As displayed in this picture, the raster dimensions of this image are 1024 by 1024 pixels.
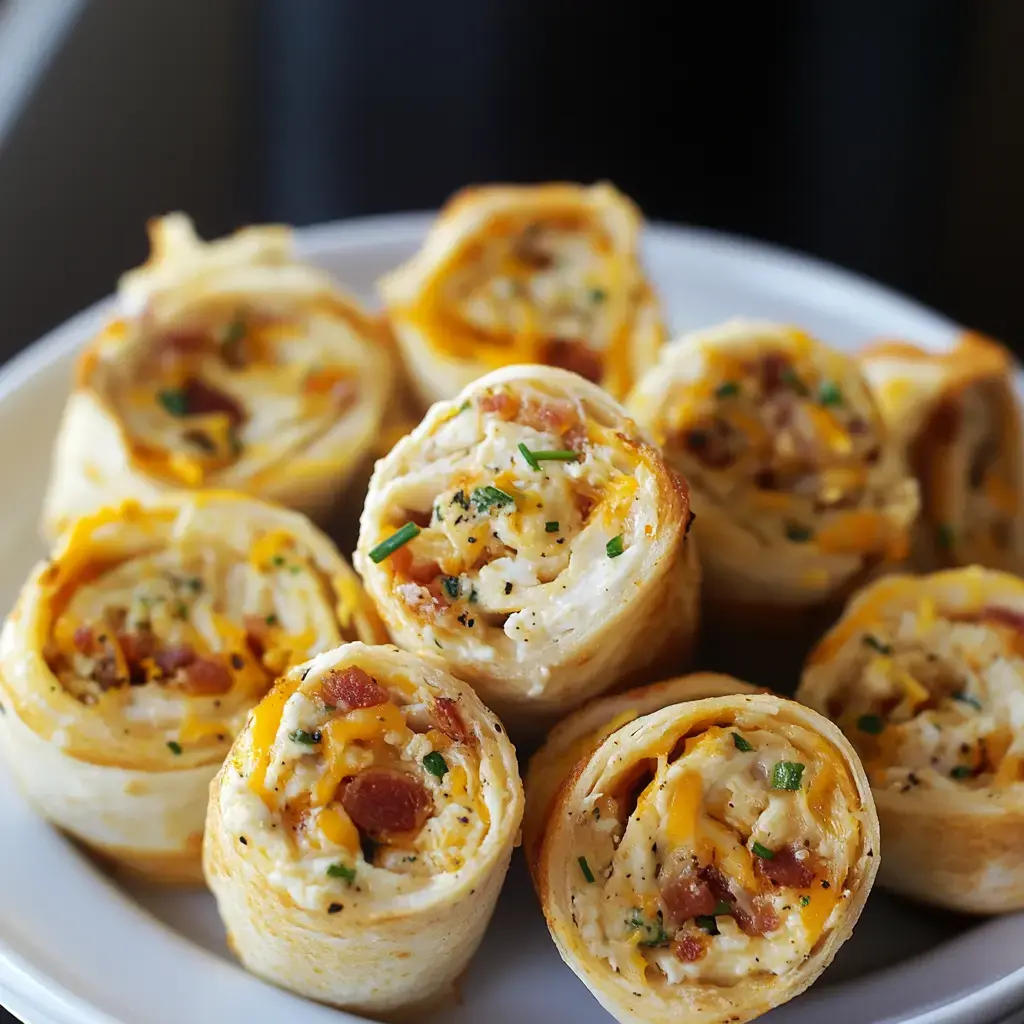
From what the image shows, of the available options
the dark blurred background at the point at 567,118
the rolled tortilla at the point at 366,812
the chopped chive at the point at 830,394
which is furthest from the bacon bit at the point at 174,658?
the dark blurred background at the point at 567,118

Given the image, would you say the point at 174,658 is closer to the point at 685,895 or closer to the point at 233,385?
the point at 233,385

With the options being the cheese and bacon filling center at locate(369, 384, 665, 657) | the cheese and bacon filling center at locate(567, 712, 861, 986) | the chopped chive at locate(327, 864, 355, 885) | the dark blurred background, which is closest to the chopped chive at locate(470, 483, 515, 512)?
the cheese and bacon filling center at locate(369, 384, 665, 657)

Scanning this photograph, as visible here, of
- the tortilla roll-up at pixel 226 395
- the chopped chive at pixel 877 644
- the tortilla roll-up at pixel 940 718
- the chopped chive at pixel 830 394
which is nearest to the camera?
the tortilla roll-up at pixel 940 718

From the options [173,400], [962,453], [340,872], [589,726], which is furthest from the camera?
[962,453]

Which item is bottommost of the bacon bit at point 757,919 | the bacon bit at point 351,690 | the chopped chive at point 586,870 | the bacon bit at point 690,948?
the bacon bit at point 690,948

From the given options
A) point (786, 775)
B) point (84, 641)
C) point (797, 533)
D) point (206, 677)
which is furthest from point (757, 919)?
point (84, 641)

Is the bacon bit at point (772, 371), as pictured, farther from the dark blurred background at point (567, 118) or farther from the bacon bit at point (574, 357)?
the dark blurred background at point (567, 118)

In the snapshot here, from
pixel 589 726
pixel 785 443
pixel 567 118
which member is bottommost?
pixel 567 118
